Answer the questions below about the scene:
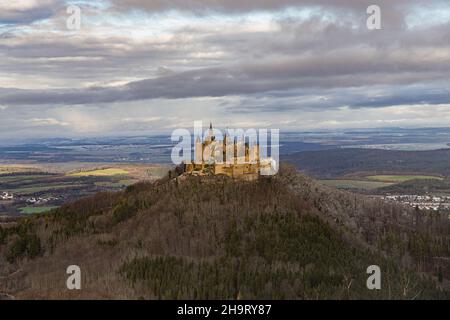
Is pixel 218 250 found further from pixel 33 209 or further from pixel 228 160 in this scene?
pixel 33 209

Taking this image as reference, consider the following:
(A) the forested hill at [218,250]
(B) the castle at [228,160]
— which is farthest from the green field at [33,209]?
(B) the castle at [228,160]

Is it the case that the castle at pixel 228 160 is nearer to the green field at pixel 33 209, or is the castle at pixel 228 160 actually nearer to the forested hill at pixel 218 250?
the forested hill at pixel 218 250

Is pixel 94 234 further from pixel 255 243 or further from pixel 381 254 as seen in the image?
pixel 381 254

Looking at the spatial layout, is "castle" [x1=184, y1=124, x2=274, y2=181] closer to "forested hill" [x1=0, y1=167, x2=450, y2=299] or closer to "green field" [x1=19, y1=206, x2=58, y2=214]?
"forested hill" [x1=0, y1=167, x2=450, y2=299]

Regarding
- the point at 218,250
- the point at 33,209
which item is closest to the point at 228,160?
the point at 218,250

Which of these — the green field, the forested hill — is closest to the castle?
the forested hill

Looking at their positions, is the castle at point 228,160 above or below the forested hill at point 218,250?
above
